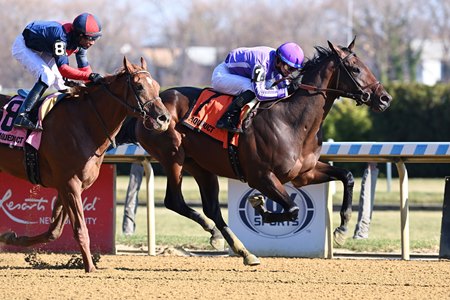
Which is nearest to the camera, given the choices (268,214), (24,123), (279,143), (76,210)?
(76,210)

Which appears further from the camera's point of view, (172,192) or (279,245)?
(279,245)

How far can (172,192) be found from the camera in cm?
944

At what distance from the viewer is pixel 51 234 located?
9.02m

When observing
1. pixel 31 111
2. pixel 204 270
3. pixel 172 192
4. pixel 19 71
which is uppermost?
pixel 19 71

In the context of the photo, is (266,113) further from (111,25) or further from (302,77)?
(111,25)

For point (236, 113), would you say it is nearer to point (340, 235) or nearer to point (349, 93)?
point (349, 93)

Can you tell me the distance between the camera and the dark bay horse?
903 cm

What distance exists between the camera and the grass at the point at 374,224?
37.4ft

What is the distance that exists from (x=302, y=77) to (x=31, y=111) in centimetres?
251

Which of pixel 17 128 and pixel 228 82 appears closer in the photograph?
pixel 17 128

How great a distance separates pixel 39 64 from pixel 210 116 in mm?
1635

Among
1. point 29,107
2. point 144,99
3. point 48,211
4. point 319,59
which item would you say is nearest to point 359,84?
point 319,59

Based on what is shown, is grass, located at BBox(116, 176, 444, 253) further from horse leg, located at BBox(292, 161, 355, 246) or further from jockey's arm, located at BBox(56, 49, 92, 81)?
jockey's arm, located at BBox(56, 49, 92, 81)

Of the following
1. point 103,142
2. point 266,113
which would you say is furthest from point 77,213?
point 266,113
